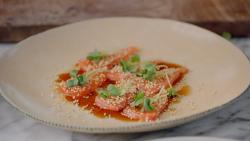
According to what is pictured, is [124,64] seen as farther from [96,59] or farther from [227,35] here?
[227,35]

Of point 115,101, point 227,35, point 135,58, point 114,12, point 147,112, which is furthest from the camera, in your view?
point 114,12

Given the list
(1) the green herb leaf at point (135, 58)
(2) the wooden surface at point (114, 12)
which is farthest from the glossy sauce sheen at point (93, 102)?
(2) the wooden surface at point (114, 12)

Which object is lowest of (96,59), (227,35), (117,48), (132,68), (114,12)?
(132,68)

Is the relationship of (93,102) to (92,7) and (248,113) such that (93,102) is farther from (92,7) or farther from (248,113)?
(92,7)

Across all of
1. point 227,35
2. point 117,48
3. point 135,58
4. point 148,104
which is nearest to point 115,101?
point 148,104

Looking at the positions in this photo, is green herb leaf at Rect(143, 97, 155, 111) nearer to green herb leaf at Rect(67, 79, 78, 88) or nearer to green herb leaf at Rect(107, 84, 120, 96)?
green herb leaf at Rect(107, 84, 120, 96)

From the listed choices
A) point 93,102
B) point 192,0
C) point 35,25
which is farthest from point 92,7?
point 93,102

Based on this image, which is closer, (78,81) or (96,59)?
(78,81)

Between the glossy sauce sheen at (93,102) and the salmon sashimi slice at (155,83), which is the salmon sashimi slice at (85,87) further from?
the salmon sashimi slice at (155,83)
